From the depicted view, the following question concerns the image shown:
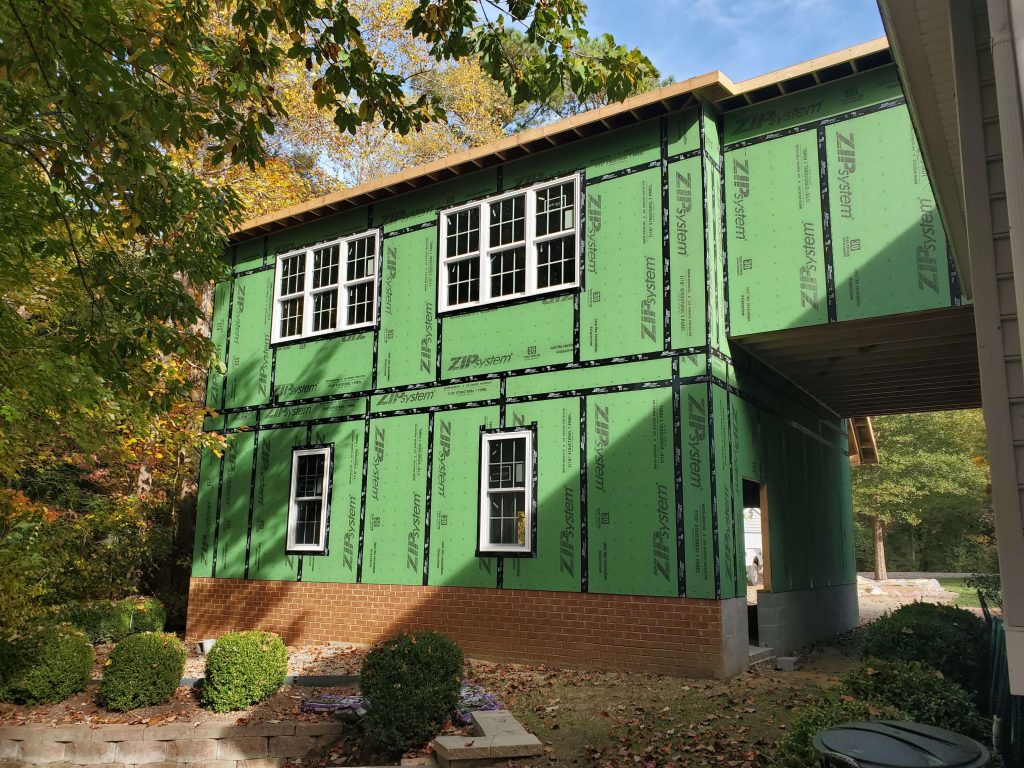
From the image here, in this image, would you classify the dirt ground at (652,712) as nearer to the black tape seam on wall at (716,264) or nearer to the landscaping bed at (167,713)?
the landscaping bed at (167,713)

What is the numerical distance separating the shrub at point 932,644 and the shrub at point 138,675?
8613 mm

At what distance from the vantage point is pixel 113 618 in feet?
51.2

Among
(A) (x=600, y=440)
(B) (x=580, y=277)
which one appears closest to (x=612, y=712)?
(A) (x=600, y=440)

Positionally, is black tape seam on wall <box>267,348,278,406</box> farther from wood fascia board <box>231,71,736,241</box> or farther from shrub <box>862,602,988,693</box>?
shrub <box>862,602,988,693</box>

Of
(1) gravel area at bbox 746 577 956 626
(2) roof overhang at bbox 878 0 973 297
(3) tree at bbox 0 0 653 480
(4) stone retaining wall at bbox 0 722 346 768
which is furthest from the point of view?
(1) gravel area at bbox 746 577 956 626

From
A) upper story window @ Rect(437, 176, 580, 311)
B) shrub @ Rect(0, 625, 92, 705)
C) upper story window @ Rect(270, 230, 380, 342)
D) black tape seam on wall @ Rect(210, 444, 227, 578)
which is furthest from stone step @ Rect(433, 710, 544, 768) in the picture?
black tape seam on wall @ Rect(210, 444, 227, 578)

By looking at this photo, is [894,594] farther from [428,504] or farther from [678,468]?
[428,504]

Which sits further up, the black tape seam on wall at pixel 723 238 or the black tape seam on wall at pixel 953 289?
the black tape seam on wall at pixel 723 238

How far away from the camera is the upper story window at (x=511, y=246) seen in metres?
12.8

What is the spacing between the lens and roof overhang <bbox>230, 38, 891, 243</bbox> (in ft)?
36.9

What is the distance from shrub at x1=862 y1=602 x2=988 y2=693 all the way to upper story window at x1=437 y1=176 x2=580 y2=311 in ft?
20.6

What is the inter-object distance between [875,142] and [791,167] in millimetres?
1122

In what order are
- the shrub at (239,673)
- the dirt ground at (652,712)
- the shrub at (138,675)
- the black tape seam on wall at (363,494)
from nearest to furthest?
1. the dirt ground at (652,712)
2. the shrub at (239,673)
3. the shrub at (138,675)
4. the black tape seam on wall at (363,494)

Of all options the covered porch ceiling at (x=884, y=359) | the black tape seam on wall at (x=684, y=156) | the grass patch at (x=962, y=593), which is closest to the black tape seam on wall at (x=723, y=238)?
the covered porch ceiling at (x=884, y=359)
